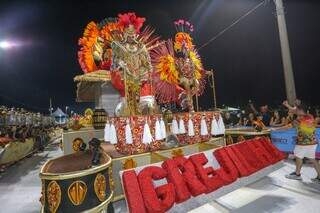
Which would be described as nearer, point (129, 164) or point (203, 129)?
point (129, 164)

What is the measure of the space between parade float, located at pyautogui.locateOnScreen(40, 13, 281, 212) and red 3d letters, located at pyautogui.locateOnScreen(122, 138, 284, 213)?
10 cm

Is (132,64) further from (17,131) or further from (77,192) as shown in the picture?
(17,131)

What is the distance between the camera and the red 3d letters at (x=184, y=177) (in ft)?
12.4

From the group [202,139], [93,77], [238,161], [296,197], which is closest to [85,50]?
[93,77]

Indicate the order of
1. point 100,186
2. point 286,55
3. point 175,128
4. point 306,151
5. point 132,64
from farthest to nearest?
point 286,55, point 175,128, point 132,64, point 306,151, point 100,186

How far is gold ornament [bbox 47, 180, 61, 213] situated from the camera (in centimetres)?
340

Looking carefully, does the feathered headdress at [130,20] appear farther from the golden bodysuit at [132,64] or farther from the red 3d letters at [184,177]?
the red 3d letters at [184,177]

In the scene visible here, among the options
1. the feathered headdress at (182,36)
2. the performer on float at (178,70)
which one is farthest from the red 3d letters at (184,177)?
the feathered headdress at (182,36)

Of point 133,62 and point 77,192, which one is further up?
point 133,62

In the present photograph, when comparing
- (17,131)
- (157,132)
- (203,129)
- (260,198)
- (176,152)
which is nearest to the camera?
(260,198)

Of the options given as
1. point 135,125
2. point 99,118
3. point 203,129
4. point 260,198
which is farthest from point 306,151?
point 99,118

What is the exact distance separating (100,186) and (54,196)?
672mm

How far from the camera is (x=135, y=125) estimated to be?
571 cm

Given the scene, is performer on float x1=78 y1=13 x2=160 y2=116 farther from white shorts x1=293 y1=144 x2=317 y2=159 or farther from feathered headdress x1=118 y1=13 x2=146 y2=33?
white shorts x1=293 y1=144 x2=317 y2=159
